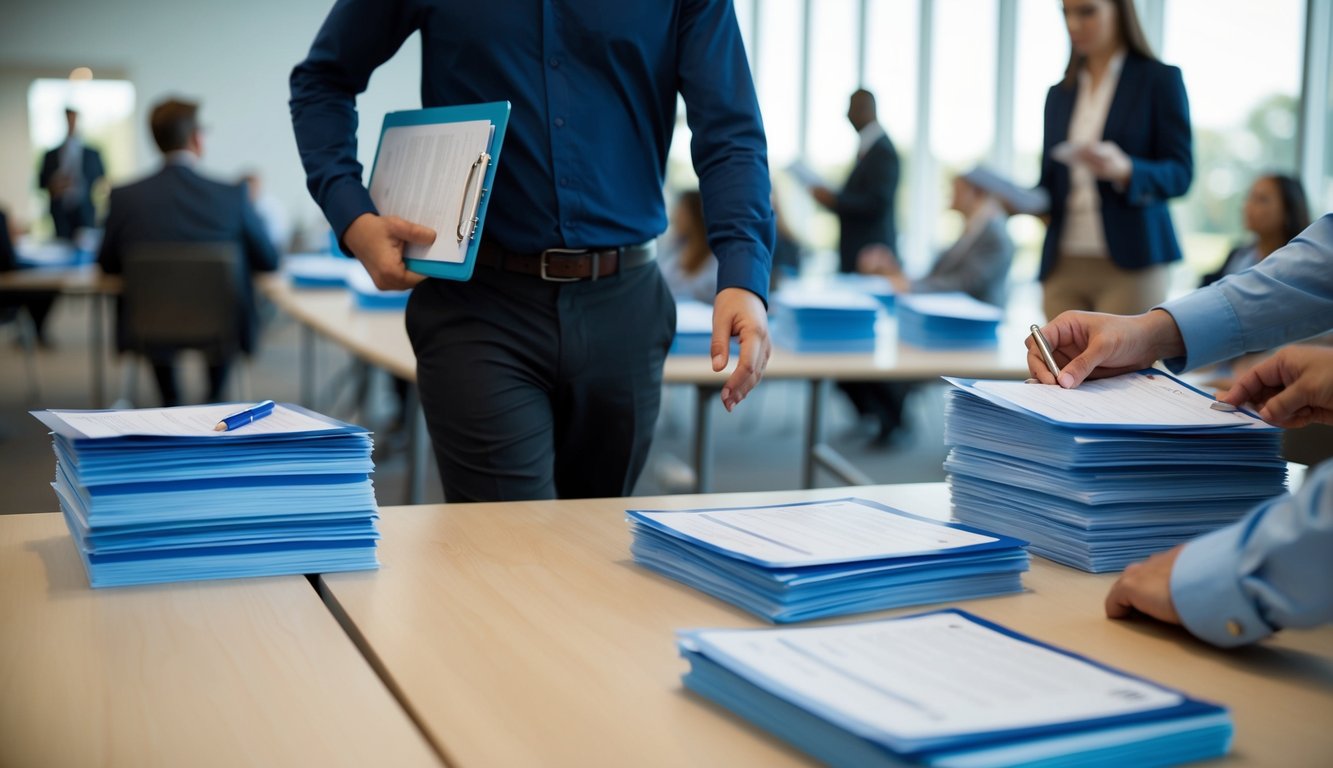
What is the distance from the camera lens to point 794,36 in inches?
428

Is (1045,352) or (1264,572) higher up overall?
(1045,352)

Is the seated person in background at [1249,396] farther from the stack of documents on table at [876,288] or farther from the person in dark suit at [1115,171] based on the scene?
the stack of documents on table at [876,288]

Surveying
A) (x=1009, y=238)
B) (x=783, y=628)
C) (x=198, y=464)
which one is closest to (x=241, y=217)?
(x=1009, y=238)

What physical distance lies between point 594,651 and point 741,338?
0.64 metres

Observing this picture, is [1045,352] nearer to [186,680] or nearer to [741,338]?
[741,338]

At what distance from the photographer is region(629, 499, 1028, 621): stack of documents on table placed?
100 centimetres

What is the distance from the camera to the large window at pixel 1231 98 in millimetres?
5566

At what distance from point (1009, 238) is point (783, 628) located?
4.55m

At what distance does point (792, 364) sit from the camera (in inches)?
117

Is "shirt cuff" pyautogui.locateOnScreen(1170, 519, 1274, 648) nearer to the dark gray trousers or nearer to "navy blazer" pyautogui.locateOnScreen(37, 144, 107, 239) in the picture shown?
the dark gray trousers

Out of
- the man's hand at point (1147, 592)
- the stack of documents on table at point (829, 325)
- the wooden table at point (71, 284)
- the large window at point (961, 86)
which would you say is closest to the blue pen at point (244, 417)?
the man's hand at point (1147, 592)

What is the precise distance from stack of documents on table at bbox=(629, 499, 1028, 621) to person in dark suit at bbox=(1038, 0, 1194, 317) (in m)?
2.31

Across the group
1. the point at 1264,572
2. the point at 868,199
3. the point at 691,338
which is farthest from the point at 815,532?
the point at 868,199

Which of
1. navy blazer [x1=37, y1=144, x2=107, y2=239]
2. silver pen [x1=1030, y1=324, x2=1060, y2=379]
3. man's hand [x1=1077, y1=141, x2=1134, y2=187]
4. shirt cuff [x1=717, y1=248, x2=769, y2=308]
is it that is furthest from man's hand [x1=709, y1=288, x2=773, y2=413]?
navy blazer [x1=37, y1=144, x2=107, y2=239]
